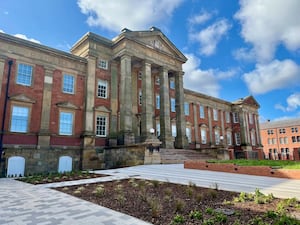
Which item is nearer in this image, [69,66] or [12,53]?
[12,53]

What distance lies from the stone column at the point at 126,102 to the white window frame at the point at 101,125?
1.71 m

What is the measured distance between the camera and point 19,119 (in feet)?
54.7

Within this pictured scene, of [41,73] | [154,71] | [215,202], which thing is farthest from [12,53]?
[215,202]

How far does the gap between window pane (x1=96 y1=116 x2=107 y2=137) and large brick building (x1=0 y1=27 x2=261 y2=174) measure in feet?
0.32

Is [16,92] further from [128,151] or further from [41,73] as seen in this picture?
[128,151]

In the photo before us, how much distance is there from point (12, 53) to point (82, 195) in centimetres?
1494

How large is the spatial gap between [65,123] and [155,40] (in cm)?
1343

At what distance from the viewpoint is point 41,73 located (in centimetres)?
1833

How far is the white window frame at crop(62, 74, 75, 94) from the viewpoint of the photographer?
19.5 m

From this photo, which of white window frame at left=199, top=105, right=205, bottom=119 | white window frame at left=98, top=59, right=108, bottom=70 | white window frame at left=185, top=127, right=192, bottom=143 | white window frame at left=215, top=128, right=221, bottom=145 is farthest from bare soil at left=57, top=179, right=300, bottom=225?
white window frame at left=215, top=128, right=221, bottom=145

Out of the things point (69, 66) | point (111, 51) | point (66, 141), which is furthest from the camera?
point (111, 51)

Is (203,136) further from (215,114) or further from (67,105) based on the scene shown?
(67,105)

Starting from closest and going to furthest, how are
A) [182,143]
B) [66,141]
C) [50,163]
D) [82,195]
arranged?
1. [82,195]
2. [50,163]
3. [66,141]
4. [182,143]

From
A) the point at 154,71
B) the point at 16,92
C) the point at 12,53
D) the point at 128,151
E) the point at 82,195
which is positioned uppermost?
the point at 154,71
